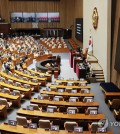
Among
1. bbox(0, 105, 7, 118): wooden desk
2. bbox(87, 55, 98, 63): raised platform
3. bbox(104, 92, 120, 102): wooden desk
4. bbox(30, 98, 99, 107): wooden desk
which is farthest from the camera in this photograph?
bbox(87, 55, 98, 63): raised platform

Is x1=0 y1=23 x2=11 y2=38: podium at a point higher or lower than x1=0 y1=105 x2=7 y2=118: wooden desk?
higher

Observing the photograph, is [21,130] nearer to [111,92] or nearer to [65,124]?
[65,124]

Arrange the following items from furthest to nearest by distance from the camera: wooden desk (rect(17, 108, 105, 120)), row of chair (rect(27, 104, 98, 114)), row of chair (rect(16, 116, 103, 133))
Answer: row of chair (rect(27, 104, 98, 114)), wooden desk (rect(17, 108, 105, 120)), row of chair (rect(16, 116, 103, 133))

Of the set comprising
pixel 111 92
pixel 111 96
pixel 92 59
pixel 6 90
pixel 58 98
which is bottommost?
pixel 111 96

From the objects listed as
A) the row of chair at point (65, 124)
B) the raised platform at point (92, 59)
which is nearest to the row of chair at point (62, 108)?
the row of chair at point (65, 124)

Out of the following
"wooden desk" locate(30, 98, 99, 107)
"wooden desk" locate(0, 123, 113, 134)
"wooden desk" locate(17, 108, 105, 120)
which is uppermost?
"wooden desk" locate(0, 123, 113, 134)

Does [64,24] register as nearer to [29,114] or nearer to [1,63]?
[1,63]

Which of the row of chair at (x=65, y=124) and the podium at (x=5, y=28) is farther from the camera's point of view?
the podium at (x=5, y=28)

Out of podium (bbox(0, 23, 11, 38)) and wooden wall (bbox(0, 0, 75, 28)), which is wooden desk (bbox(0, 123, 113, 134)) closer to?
podium (bbox(0, 23, 11, 38))

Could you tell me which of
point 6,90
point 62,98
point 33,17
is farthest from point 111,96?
point 33,17

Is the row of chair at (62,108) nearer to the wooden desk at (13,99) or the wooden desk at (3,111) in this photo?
the wooden desk at (3,111)

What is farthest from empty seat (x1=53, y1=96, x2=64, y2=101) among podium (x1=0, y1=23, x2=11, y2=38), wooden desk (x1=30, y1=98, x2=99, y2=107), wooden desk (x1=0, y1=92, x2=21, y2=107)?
podium (x1=0, y1=23, x2=11, y2=38)

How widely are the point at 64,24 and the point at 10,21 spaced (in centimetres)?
832

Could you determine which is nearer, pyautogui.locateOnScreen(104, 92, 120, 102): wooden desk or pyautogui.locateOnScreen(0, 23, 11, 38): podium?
pyautogui.locateOnScreen(104, 92, 120, 102): wooden desk
